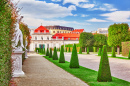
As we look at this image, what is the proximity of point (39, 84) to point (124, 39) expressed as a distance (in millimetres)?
25340

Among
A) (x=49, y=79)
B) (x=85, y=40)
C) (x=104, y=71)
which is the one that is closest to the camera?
(x=104, y=71)

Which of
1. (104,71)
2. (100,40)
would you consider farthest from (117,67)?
(100,40)

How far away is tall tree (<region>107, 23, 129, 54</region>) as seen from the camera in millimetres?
29500

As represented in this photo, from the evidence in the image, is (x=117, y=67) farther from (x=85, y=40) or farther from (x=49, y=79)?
(x=85, y=40)

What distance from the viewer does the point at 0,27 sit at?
330 centimetres

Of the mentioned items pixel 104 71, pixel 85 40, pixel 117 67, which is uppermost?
pixel 85 40

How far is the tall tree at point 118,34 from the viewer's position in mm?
29500

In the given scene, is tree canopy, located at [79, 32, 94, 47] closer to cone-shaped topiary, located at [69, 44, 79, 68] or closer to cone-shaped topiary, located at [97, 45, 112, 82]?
cone-shaped topiary, located at [69, 44, 79, 68]

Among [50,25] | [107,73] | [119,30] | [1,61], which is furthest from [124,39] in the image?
[50,25]

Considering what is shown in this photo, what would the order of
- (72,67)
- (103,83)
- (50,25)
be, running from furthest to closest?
1. (50,25)
2. (72,67)
3. (103,83)

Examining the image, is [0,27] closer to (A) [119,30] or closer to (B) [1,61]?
(B) [1,61]

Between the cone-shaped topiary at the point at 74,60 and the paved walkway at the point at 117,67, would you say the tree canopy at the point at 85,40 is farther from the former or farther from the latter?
the cone-shaped topiary at the point at 74,60

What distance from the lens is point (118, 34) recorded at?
1172 inches

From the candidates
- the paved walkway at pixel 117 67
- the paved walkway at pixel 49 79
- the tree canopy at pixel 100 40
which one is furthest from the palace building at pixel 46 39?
the paved walkway at pixel 49 79
